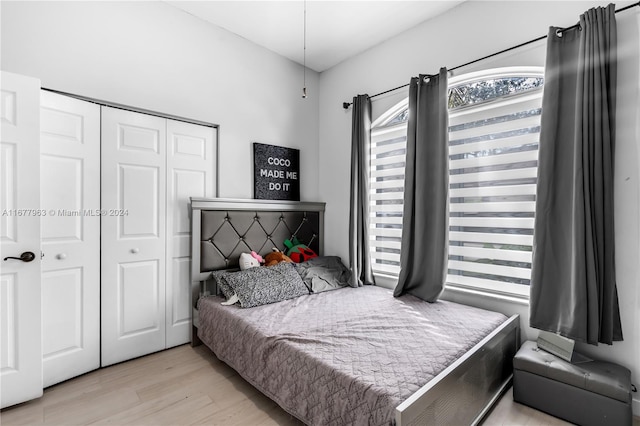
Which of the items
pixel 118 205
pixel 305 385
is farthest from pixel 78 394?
pixel 305 385

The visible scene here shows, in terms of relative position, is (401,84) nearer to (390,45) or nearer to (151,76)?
(390,45)

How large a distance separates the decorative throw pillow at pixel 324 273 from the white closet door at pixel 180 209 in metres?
1.02

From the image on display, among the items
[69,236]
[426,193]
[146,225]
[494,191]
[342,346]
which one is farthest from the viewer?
[426,193]

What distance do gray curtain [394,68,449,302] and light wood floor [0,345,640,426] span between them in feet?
3.12

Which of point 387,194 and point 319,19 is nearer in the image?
point 319,19

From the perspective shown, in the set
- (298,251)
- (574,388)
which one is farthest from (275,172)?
(574,388)

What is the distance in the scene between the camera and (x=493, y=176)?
235cm

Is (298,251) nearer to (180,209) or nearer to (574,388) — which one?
(180,209)

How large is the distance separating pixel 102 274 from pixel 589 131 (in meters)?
3.31

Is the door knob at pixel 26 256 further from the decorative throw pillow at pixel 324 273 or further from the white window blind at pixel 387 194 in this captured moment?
the white window blind at pixel 387 194

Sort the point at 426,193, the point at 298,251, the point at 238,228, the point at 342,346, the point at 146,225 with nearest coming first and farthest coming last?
the point at 342,346, the point at 146,225, the point at 426,193, the point at 238,228, the point at 298,251

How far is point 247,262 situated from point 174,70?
→ 68.4 inches

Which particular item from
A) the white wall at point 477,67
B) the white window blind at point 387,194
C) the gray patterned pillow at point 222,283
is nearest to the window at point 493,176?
the white wall at point 477,67

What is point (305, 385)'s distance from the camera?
152 centimetres
